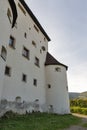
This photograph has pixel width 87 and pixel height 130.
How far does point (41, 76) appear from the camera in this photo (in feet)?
87.8

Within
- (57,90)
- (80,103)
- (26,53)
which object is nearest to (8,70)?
(26,53)

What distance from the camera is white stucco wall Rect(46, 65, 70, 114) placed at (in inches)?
1067

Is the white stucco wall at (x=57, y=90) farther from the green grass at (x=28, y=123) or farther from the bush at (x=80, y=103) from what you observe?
the bush at (x=80, y=103)

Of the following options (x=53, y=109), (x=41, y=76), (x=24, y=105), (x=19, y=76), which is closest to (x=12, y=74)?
(x=19, y=76)

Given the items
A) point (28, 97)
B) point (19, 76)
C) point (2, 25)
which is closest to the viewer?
point (2, 25)

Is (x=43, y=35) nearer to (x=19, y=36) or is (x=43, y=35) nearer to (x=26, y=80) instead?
(x=19, y=36)

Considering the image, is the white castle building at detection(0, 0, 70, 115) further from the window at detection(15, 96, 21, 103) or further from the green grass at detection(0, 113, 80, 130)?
the green grass at detection(0, 113, 80, 130)

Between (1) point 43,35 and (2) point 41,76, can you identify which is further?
(1) point 43,35

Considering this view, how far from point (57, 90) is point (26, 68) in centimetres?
830

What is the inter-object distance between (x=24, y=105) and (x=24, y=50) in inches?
291

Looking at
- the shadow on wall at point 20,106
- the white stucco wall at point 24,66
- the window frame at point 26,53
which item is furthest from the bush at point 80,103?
the window frame at point 26,53

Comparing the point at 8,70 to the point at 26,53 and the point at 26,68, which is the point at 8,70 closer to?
the point at 26,68

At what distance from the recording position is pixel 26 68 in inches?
870

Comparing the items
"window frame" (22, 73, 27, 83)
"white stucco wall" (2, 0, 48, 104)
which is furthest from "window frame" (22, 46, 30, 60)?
"window frame" (22, 73, 27, 83)
